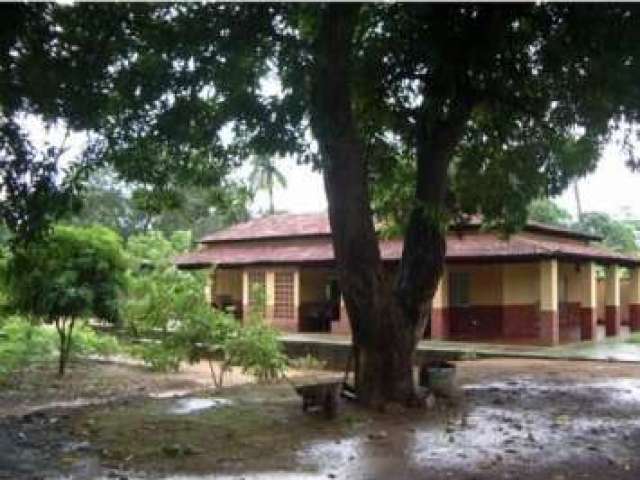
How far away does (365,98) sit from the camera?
12.8 m

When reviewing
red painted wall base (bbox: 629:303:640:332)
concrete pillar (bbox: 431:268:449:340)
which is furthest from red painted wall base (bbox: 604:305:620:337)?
concrete pillar (bbox: 431:268:449:340)

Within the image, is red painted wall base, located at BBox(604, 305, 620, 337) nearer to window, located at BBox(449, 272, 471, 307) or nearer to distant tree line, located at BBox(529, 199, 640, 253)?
window, located at BBox(449, 272, 471, 307)

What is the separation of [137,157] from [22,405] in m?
6.45

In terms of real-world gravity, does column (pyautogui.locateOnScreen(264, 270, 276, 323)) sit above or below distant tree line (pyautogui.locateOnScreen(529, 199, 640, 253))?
below

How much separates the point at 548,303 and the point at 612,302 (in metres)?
6.14

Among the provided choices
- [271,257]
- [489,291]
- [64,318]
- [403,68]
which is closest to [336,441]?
[403,68]

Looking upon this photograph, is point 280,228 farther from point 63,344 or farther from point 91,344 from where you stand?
point 63,344

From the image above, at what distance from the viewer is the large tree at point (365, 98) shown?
8.95 metres

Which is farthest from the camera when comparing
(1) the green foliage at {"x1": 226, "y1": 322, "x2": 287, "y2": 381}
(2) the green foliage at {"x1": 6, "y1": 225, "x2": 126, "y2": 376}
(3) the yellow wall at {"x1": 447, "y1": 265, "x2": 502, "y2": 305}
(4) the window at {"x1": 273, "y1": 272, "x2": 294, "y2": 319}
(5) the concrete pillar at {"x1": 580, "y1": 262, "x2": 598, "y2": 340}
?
(4) the window at {"x1": 273, "y1": 272, "x2": 294, "y2": 319}

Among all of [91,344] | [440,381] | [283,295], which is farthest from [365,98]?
[283,295]

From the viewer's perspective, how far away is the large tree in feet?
29.4

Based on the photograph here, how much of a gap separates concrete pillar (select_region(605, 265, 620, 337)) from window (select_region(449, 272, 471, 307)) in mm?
5839

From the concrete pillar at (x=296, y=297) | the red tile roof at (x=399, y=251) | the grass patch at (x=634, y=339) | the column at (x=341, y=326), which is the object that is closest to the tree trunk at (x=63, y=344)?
the red tile roof at (x=399, y=251)

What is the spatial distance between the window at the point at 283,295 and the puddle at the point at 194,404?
701 inches
